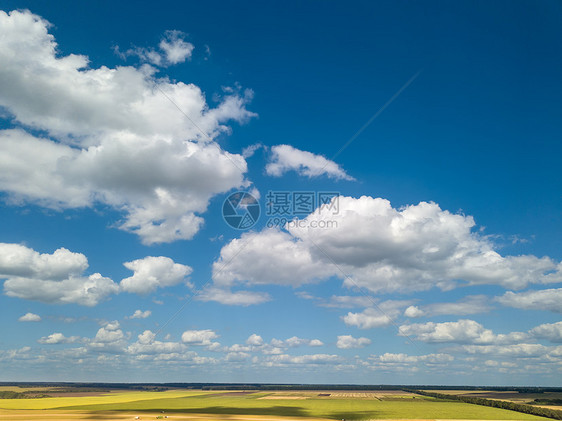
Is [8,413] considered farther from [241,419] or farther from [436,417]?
[436,417]

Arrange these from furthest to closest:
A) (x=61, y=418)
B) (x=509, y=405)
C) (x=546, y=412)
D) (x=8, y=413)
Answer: (x=509, y=405) → (x=546, y=412) → (x=8, y=413) → (x=61, y=418)

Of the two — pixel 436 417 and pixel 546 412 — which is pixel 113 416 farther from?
pixel 546 412

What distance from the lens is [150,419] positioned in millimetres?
113812

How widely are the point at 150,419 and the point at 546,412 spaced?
132 meters

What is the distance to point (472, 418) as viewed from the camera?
407 feet

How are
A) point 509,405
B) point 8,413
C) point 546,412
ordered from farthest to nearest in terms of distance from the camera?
point 509,405, point 546,412, point 8,413

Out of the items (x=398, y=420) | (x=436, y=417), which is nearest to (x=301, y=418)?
(x=398, y=420)

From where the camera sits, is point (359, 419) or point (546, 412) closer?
point (359, 419)

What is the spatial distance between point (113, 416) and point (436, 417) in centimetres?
10059

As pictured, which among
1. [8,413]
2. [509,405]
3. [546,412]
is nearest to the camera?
[8,413]

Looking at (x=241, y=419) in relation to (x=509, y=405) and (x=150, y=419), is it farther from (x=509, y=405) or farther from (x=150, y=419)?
(x=509, y=405)

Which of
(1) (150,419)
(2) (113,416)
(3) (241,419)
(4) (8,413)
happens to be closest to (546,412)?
(3) (241,419)

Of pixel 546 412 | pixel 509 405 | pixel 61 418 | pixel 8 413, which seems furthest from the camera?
pixel 509 405

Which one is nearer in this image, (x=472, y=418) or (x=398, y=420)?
(x=398, y=420)
